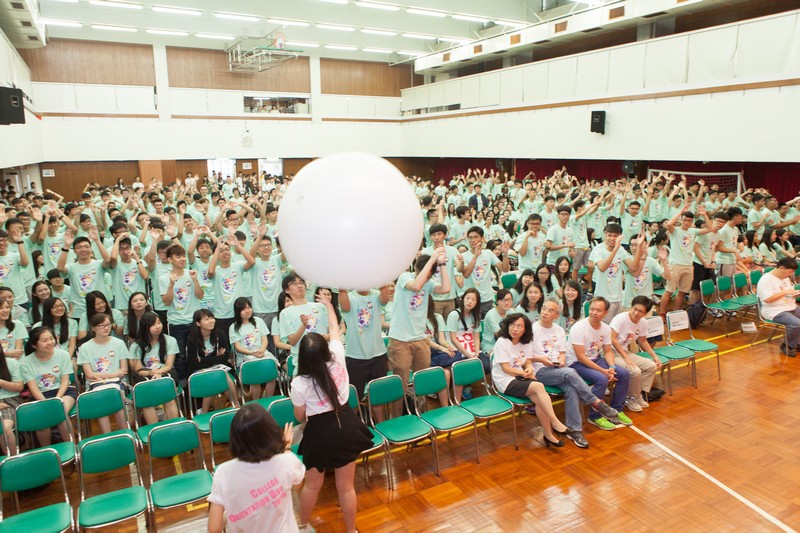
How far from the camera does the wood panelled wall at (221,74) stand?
19469 mm

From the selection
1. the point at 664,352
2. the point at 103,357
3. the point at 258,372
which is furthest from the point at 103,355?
the point at 664,352

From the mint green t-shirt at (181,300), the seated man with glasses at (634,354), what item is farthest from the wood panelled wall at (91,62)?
the seated man with glasses at (634,354)

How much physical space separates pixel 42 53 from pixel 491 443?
1979cm

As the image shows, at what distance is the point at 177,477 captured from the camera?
372 cm

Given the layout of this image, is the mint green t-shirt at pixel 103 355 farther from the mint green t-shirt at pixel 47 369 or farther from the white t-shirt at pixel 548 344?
the white t-shirt at pixel 548 344

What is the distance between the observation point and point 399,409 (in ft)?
16.1

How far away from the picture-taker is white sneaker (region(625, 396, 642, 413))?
18.4 feet

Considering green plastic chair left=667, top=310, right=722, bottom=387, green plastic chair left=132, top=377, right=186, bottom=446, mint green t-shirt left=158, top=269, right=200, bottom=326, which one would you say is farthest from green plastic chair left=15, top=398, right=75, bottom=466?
green plastic chair left=667, top=310, right=722, bottom=387

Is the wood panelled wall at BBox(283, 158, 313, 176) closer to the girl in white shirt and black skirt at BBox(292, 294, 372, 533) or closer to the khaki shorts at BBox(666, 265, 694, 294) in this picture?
the khaki shorts at BBox(666, 265, 694, 294)

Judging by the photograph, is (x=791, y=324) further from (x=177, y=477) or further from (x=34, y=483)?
(x=34, y=483)

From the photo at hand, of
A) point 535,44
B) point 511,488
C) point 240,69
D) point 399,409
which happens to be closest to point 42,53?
point 240,69

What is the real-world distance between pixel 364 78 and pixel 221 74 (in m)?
6.25

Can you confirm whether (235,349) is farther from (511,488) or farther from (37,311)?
(511,488)

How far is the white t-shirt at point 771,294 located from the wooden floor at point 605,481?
68.8 inches
